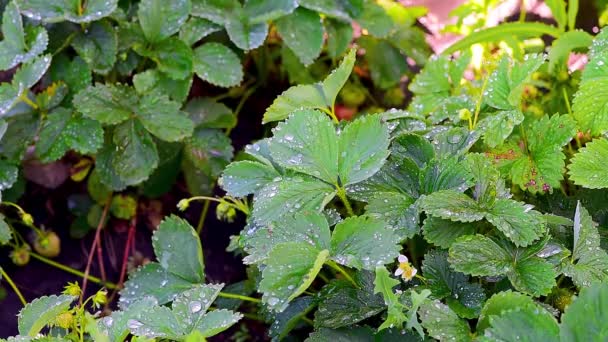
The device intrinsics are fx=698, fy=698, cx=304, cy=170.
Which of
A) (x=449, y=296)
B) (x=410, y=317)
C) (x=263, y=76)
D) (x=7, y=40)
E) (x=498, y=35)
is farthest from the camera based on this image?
(x=263, y=76)

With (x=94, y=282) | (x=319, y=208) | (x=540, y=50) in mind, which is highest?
(x=319, y=208)

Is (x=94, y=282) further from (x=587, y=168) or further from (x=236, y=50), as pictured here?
(x=587, y=168)

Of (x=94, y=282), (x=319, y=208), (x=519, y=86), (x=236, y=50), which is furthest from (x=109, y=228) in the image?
(x=519, y=86)

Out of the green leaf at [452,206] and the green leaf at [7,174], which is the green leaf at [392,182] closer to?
the green leaf at [452,206]

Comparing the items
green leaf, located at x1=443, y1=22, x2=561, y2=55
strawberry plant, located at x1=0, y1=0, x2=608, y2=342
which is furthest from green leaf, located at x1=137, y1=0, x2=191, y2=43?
green leaf, located at x1=443, y1=22, x2=561, y2=55

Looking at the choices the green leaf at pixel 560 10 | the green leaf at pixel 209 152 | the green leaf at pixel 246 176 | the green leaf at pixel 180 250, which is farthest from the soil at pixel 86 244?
the green leaf at pixel 560 10

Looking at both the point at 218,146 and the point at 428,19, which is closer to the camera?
the point at 218,146
